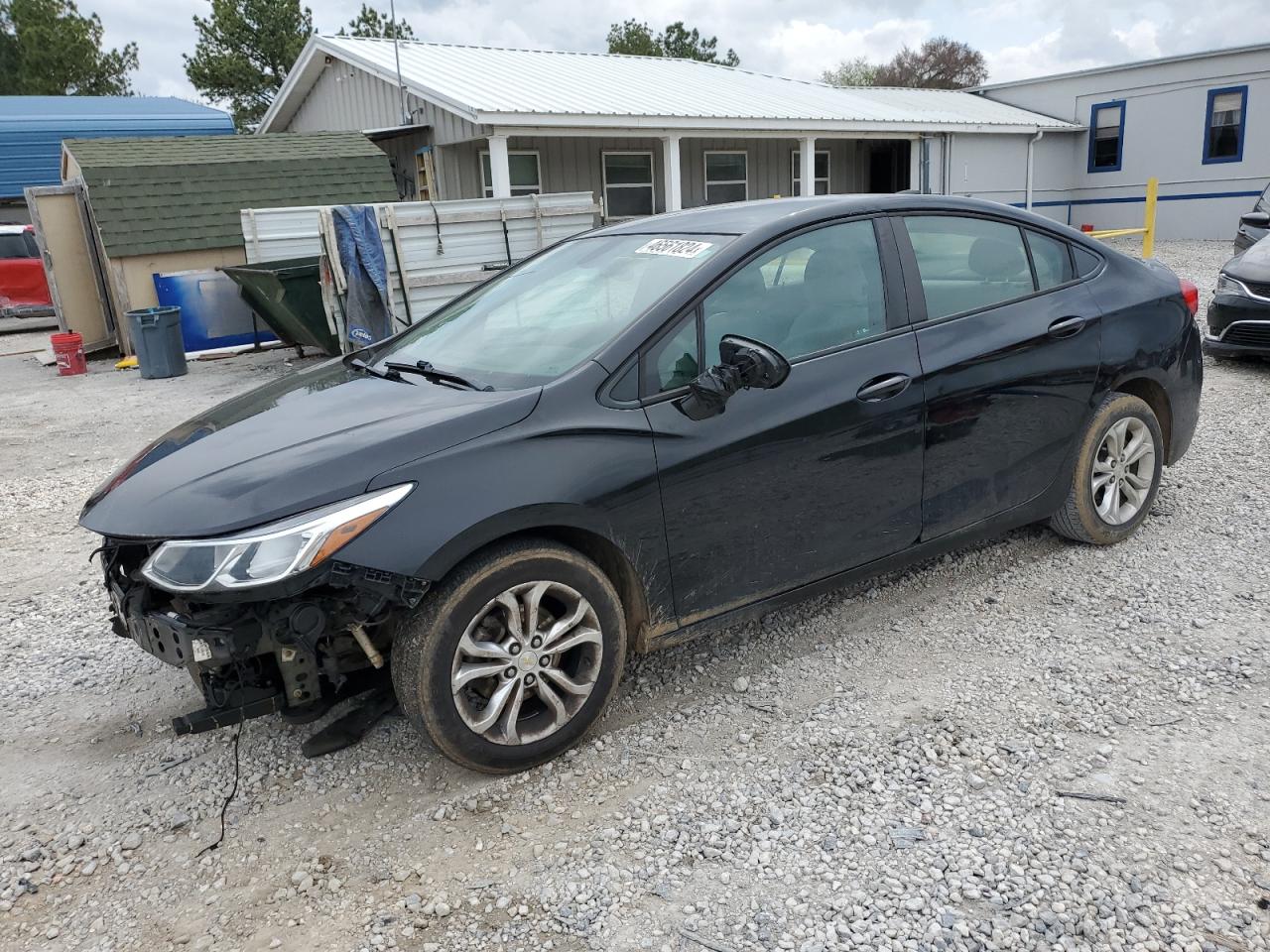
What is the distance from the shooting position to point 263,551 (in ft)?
8.39

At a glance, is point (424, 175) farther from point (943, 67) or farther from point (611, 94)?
point (943, 67)

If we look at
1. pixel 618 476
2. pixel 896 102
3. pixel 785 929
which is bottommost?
pixel 785 929

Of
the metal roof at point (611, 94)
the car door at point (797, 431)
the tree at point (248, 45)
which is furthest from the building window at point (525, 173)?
the tree at point (248, 45)

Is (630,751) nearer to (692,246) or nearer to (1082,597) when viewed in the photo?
(692,246)

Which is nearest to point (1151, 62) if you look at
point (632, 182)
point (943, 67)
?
point (632, 182)

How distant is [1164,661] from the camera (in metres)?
3.48

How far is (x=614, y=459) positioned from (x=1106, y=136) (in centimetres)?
2628

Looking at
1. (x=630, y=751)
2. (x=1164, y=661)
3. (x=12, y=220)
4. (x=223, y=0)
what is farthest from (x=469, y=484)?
(x=223, y=0)

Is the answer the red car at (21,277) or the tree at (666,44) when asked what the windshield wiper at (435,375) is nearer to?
the red car at (21,277)

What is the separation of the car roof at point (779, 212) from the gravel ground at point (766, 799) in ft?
5.13

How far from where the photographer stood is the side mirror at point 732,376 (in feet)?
9.75

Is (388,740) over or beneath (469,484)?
beneath

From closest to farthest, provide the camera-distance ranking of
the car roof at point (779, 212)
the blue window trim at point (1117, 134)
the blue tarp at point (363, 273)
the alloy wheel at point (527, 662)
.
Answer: the alloy wheel at point (527, 662), the car roof at point (779, 212), the blue tarp at point (363, 273), the blue window trim at point (1117, 134)

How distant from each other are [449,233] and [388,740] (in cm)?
828
